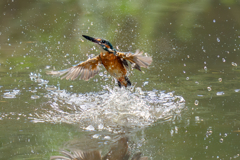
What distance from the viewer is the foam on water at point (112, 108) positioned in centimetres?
348

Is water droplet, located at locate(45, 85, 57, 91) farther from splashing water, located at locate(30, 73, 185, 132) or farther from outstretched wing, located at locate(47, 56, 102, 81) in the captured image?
outstretched wing, located at locate(47, 56, 102, 81)

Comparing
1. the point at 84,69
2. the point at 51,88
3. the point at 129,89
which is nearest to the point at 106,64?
the point at 84,69

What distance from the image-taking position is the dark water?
2.96 m

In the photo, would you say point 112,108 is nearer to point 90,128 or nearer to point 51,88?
point 90,128

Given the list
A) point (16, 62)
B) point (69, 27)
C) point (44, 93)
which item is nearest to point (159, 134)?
point (44, 93)

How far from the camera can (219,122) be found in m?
3.36

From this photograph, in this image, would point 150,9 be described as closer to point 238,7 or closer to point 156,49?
point 238,7

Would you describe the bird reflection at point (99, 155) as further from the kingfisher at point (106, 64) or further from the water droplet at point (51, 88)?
the water droplet at point (51, 88)

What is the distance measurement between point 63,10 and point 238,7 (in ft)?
15.8

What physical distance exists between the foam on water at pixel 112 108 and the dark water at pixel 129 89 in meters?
0.01

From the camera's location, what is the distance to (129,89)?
4492mm

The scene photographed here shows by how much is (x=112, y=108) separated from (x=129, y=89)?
2.18 feet

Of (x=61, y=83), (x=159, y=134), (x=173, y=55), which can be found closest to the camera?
(x=159, y=134)

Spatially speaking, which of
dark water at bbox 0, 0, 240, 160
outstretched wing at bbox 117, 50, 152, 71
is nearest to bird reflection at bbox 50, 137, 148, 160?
dark water at bbox 0, 0, 240, 160
